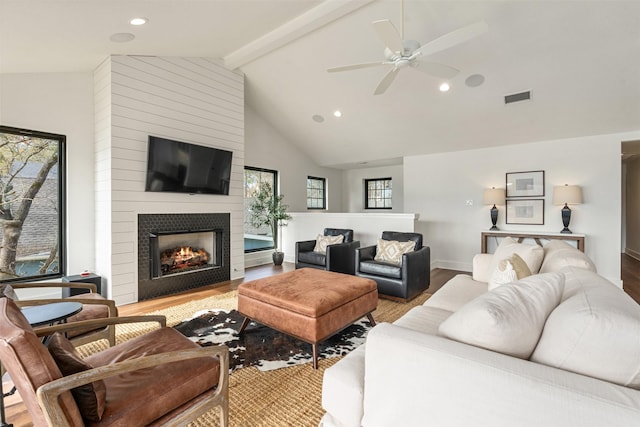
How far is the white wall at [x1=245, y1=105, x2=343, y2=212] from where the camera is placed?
6152 millimetres

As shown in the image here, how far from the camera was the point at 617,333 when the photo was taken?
93 cm

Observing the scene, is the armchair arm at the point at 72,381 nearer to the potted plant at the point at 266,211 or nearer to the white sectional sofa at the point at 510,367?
the white sectional sofa at the point at 510,367

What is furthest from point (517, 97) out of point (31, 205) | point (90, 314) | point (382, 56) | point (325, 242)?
point (31, 205)

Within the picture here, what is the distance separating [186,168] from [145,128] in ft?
2.29

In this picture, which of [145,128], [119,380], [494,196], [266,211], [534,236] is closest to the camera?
[119,380]

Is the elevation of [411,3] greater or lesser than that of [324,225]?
greater

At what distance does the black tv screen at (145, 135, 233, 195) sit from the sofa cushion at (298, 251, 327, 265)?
1.65 metres

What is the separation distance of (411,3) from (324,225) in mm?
4068

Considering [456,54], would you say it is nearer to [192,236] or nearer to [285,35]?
[285,35]

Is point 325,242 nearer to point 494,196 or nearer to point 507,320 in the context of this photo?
point 494,196

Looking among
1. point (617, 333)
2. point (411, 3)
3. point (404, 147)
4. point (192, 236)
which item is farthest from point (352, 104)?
point (617, 333)

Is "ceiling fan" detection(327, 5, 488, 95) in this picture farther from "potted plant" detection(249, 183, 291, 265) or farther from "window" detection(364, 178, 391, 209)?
"window" detection(364, 178, 391, 209)

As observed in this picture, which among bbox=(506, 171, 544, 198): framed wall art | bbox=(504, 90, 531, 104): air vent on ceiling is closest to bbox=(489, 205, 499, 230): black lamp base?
bbox=(506, 171, 544, 198): framed wall art

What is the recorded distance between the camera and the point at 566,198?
4688 mm
